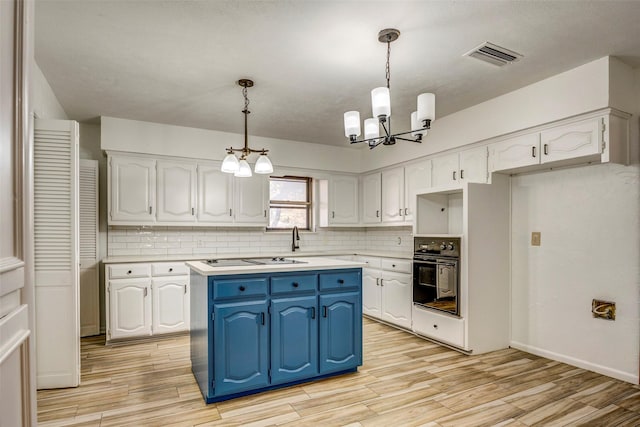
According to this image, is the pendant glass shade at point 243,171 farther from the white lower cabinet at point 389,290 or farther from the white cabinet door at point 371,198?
the white cabinet door at point 371,198

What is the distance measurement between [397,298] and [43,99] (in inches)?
165

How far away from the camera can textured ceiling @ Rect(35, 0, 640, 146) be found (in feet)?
7.62

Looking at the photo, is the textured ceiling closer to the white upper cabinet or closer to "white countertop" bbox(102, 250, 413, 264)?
the white upper cabinet

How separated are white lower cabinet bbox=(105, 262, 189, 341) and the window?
172 centimetres

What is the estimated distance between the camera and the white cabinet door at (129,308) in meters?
4.10

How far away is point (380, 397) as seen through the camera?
2.82 meters

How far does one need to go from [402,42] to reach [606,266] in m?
2.58

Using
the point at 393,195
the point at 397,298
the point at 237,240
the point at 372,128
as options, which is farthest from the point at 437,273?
the point at 237,240

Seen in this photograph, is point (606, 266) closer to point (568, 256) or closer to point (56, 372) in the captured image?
point (568, 256)

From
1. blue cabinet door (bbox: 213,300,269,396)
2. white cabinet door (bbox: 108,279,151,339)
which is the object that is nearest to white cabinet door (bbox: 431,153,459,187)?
blue cabinet door (bbox: 213,300,269,396)

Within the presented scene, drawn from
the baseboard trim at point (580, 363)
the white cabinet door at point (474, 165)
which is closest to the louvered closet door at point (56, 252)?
the white cabinet door at point (474, 165)

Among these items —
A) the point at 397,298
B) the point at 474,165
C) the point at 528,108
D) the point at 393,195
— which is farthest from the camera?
the point at 393,195

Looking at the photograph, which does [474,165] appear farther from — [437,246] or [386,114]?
[386,114]

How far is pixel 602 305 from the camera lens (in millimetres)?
3242
